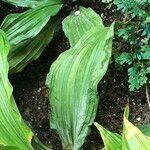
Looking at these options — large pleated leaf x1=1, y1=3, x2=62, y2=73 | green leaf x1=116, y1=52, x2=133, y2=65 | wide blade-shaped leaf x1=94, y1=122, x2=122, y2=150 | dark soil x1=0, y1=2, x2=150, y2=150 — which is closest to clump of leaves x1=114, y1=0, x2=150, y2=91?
green leaf x1=116, y1=52, x2=133, y2=65

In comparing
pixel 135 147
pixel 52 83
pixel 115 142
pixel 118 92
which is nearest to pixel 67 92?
pixel 52 83

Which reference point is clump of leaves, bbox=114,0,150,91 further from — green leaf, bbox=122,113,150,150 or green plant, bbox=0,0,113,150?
green leaf, bbox=122,113,150,150

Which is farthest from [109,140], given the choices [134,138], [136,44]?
[136,44]

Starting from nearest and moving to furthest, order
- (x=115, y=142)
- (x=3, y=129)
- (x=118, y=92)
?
(x=115, y=142) < (x=3, y=129) < (x=118, y=92)

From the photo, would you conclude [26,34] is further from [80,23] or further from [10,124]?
[10,124]

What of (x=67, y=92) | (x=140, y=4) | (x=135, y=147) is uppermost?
(x=140, y=4)

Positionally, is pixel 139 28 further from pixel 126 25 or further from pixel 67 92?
pixel 67 92
